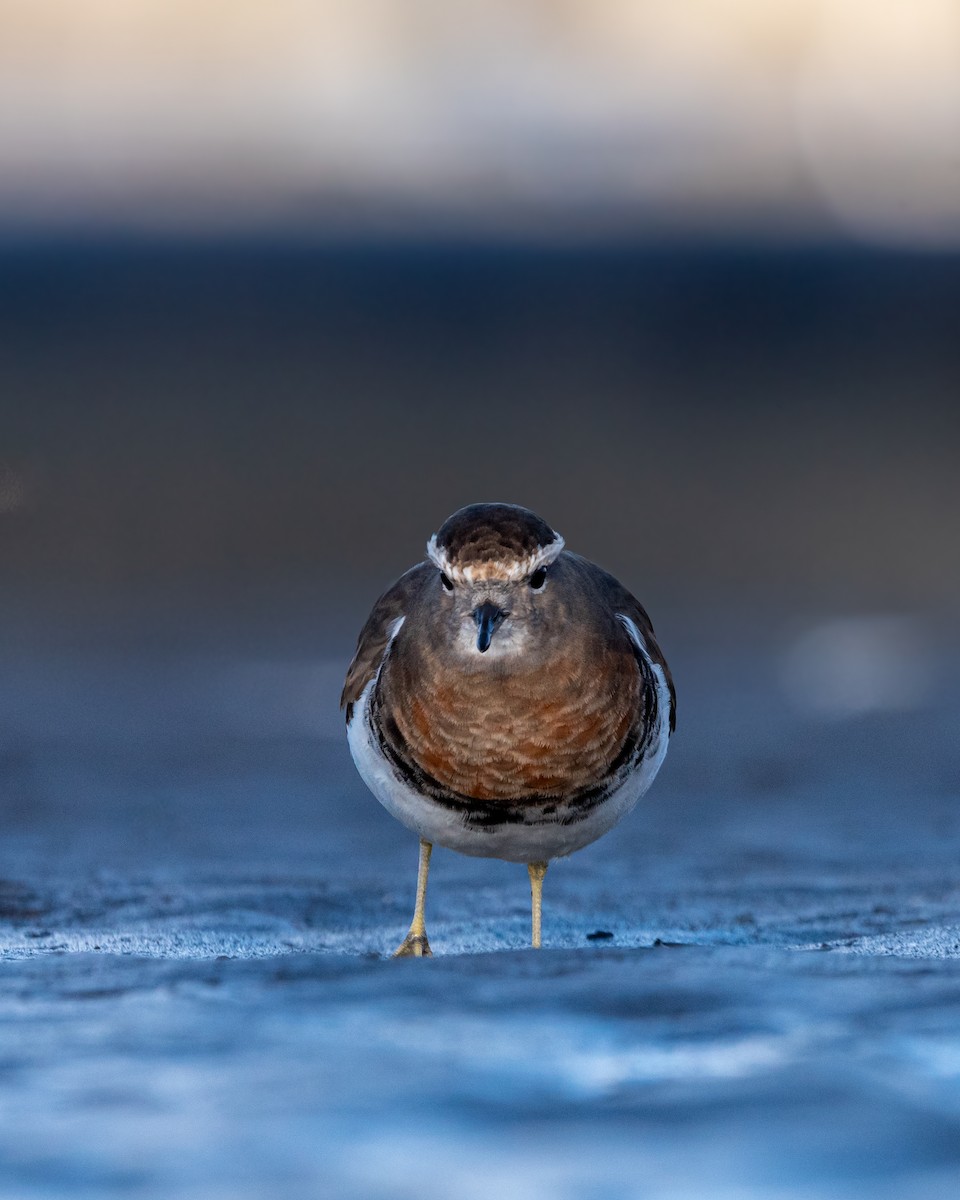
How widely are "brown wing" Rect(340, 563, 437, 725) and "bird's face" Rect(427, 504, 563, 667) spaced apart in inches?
23.9

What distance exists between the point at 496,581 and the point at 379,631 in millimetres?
949

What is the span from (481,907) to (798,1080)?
11.6 feet

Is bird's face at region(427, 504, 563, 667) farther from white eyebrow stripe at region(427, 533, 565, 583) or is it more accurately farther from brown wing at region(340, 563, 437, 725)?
brown wing at region(340, 563, 437, 725)

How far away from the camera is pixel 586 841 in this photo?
218 inches

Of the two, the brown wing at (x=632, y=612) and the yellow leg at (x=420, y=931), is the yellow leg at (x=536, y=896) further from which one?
the brown wing at (x=632, y=612)

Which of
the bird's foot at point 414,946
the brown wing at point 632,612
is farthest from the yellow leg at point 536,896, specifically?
the brown wing at point 632,612

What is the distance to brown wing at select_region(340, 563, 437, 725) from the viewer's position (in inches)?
237

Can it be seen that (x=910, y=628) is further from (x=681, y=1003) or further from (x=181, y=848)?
(x=681, y=1003)

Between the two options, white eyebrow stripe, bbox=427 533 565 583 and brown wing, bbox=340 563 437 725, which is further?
brown wing, bbox=340 563 437 725

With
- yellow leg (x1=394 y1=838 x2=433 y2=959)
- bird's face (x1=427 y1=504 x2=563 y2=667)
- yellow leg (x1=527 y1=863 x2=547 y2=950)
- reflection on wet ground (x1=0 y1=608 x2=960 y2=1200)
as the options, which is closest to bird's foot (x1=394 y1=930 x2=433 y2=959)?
yellow leg (x1=394 y1=838 x2=433 y2=959)

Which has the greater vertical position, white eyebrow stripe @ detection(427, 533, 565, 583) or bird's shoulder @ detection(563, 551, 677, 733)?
bird's shoulder @ detection(563, 551, 677, 733)

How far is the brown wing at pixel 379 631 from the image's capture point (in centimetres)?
601

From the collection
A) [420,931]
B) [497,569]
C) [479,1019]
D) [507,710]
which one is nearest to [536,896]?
[420,931]

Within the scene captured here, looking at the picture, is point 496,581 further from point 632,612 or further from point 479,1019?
point 479,1019
